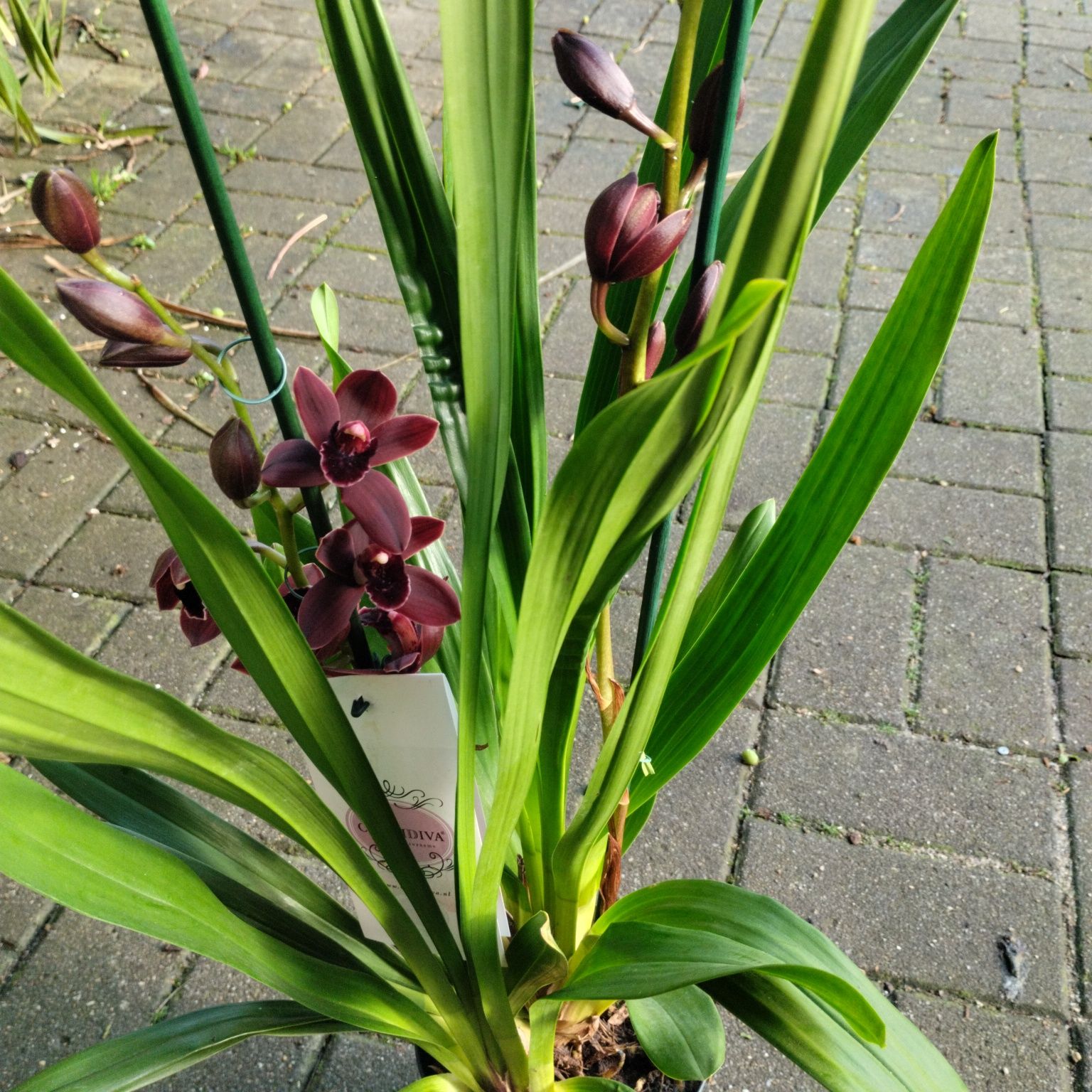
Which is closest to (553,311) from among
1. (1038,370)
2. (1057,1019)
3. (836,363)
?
(836,363)

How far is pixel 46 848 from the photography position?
1.70 feet

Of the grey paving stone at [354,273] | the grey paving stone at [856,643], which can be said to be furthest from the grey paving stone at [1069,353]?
the grey paving stone at [354,273]

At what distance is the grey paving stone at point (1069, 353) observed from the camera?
1928 millimetres

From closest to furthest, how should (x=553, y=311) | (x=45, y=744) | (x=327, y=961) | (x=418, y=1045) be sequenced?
1. (x=45, y=744)
2. (x=327, y=961)
3. (x=418, y=1045)
4. (x=553, y=311)

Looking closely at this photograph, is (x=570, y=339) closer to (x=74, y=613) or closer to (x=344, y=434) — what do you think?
(x=74, y=613)

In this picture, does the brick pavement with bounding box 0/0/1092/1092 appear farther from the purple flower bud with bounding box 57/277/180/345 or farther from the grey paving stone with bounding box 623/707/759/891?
the purple flower bud with bounding box 57/277/180/345

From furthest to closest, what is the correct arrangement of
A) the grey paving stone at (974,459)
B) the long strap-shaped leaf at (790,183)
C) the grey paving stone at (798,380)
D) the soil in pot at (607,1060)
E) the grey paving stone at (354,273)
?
the grey paving stone at (354,273) → the grey paving stone at (798,380) → the grey paving stone at (974,459) → the soil in pot at (607,1060) → the long strap-shaped leaf at (790,183)

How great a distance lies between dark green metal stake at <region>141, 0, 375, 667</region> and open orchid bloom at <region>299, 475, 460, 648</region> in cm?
5

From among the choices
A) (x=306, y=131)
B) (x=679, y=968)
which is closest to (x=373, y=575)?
(x=679, y=968)

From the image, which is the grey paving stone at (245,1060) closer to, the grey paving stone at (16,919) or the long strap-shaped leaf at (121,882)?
the grey paving stone at (16,919)

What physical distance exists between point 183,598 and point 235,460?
9 centimetres

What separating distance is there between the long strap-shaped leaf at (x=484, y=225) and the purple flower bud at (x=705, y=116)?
0.08 meters

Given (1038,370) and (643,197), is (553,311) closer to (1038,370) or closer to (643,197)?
(1038,370)

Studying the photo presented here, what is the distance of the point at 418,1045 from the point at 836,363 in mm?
1458
